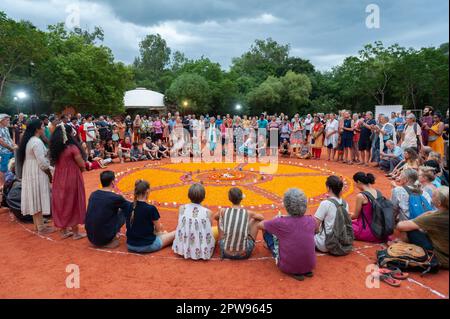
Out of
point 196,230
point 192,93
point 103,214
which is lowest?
point 196,230

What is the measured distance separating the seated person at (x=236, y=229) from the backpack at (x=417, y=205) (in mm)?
2516

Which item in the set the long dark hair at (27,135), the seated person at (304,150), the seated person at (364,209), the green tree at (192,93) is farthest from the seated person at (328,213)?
the green tree at (192,93)

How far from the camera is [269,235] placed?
4.97 meters

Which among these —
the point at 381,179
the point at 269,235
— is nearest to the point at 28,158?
the point at 269,235

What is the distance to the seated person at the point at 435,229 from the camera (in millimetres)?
4055

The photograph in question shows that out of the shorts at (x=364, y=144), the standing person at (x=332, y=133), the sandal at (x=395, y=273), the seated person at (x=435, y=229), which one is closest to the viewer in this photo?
the seated person at (x=435, y=229)

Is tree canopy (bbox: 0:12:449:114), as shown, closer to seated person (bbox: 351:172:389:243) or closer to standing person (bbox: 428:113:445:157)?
standing person (bbox: 428:113:445:157)

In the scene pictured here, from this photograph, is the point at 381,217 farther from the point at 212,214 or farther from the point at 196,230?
the point at 196,230

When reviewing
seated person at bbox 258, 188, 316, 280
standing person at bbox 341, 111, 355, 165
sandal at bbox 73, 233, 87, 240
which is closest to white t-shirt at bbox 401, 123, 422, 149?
standing person at bbox 341, 111, 355, 165

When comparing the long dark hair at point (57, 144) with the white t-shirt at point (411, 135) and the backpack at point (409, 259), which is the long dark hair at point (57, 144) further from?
the white t-shirt at point (411, 135)

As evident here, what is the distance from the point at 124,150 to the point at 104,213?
1058 centimetres

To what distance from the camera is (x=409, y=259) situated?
14.3 feet

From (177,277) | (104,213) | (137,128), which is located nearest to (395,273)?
(177,277)
